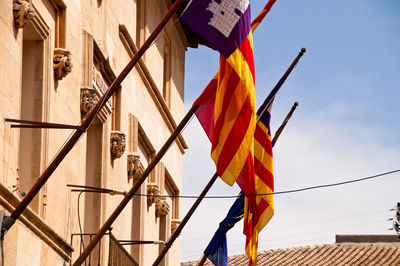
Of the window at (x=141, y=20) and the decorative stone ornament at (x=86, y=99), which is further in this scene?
the window at (x=141, y=20)

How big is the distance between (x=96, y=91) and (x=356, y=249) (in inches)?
1317

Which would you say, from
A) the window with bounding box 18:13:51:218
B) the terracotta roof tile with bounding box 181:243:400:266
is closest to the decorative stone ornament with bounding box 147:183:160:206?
the window with bounding box 18:13:51:218

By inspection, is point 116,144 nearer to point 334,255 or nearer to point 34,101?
point 34,101

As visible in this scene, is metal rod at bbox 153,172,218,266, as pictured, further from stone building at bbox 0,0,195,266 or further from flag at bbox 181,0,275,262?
flag at bbox 181,0,275,262

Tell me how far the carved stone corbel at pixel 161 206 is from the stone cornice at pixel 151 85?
2195 millimetres

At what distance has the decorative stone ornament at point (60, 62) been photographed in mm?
19594

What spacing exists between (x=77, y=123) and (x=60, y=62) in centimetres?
161

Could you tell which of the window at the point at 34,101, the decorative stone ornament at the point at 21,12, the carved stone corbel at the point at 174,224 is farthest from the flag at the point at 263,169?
the carved stone corbel at the point at 174,224

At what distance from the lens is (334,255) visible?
5281 cm

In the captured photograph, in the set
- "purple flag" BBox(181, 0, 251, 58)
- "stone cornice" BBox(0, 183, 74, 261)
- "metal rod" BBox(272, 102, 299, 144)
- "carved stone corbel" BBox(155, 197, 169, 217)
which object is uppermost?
"metal rod" BBox(272, 102, 299, 144)

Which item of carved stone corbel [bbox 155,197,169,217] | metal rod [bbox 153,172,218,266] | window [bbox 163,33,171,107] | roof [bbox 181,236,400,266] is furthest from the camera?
roof [bbox 181,236,400,266]

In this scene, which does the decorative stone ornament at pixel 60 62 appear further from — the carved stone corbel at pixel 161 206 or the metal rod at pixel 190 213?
the carved stone corbel at pixel 161 206

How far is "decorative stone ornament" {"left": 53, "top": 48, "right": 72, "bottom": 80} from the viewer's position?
19.6 meters

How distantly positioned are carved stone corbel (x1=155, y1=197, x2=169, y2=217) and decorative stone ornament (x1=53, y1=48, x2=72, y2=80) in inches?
433
